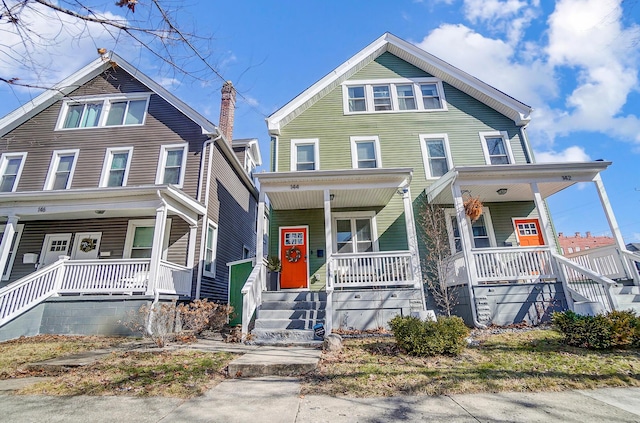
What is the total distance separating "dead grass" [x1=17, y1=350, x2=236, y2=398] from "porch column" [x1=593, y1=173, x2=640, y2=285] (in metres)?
9.98

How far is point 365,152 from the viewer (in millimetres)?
11508

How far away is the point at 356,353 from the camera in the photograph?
5.37 metres

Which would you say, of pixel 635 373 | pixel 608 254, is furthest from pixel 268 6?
pixel 608 254

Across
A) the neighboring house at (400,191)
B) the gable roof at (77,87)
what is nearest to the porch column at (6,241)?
the gable roof at (77,87)

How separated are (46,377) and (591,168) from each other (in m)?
13.1

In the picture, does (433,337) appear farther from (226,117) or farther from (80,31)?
(226,117)

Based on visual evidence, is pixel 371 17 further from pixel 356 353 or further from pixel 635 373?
pixel 635 373

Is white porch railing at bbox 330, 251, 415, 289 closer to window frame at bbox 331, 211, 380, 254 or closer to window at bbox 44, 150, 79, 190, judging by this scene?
window frame at bbox 331, 211, 380, 254

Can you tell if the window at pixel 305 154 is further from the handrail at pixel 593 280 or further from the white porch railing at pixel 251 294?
the handrail at pixel 593 280

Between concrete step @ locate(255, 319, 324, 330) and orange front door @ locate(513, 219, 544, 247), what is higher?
orange front door @ locate(513, 219, 544, 247)

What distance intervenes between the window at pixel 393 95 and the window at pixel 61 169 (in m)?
11.0

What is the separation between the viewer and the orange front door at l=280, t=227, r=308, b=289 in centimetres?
998

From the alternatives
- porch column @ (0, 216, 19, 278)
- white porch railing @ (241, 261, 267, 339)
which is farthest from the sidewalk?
porch column @ (0, 216, 19, 278)

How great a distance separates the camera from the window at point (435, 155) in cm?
1109
